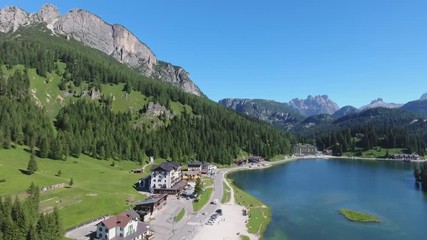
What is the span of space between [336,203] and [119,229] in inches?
3142

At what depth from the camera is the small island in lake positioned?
4136 inches

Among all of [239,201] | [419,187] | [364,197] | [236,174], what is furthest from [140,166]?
[419,187]

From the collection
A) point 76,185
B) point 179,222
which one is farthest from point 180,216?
point 76,185

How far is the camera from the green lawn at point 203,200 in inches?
4384

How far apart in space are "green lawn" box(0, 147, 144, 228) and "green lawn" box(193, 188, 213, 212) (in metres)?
17.5

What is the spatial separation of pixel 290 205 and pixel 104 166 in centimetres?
8033

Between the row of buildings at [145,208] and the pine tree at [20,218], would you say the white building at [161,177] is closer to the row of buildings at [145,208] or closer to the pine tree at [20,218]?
the row of buildings at [145,208]

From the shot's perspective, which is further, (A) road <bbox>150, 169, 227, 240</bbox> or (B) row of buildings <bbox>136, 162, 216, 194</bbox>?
(B) row of buildings <bbox>136, 162, 216, 194</bbox>

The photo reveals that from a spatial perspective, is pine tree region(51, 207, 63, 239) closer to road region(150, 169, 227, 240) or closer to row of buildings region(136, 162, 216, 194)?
road region(150, 169, 227, 240)

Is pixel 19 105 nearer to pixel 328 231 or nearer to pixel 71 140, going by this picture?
pixel 71 140

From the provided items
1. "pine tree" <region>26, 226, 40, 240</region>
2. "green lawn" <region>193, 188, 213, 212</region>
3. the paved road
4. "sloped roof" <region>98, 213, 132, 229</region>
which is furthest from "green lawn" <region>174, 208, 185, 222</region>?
"pine tree" <region>26, 226, 40, 240</region>

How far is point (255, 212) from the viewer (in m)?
109

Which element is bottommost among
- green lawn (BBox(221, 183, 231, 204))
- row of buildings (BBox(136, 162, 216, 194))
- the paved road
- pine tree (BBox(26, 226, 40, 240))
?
the paved road

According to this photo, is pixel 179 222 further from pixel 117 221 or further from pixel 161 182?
pixel 161 182
